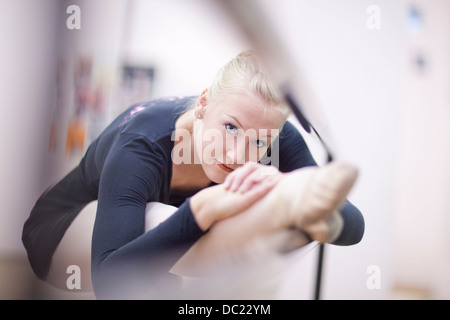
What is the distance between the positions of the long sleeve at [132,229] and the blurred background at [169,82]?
0.42ft

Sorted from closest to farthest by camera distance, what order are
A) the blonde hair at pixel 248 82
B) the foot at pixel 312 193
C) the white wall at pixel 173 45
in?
the foot at pixel 312 193, the blonde hair at pixel 248 82, the white wall at pixel 173 45

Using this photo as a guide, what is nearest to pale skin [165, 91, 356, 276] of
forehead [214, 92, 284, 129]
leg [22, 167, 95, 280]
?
forehead [214, 92, 284, 129]

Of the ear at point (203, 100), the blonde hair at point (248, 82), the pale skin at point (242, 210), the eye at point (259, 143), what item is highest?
the blonde hair at point (248, 82)

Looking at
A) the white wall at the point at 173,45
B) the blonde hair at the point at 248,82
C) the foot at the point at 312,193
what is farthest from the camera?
the white wall at the point at 173,45

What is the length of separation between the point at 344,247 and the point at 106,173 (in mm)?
388

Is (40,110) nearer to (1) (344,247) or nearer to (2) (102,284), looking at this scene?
(2) (102,284)

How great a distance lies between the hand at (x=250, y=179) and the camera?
15.9 inches

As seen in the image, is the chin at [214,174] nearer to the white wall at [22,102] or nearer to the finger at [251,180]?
the finger at [251,180]

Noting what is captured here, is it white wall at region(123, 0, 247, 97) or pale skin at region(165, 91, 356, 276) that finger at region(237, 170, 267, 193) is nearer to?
pale skin at region(165, 91, 356, 276)

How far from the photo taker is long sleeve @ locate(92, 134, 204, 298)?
0.42 m

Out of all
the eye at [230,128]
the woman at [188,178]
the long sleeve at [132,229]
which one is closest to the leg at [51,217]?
the woman at [188,178]

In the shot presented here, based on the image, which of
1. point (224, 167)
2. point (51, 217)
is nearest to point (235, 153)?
point (224, 167)

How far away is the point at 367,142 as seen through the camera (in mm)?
713
